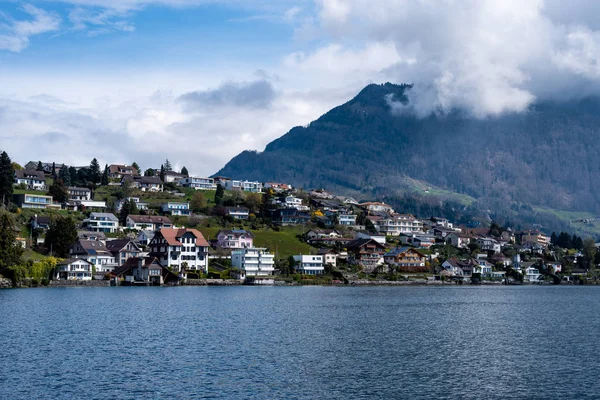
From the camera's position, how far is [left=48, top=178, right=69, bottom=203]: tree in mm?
148750

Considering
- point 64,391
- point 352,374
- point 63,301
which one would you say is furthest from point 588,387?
point 63,301

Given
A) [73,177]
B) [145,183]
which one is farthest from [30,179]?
[145,183]

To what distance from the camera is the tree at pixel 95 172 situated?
572 feet

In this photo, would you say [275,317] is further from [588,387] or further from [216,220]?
[216,220]

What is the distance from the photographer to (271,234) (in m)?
151

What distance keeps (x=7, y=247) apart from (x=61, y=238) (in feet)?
59.0

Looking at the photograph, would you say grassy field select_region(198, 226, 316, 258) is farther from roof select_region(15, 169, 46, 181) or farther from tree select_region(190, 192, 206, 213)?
roof select_region(15, 169, 46, 181)

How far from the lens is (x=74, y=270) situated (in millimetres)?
109688

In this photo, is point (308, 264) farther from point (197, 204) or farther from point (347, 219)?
point (347, 219)

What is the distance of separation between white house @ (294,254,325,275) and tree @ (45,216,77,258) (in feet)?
131

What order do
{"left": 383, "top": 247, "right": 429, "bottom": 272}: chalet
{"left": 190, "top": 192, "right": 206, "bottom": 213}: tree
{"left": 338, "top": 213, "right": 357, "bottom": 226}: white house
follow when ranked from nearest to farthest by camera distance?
{"left": 383, "top": 247, "right": 429, "bottom": 272}: chalet → {"left": 190, "top": 192, "right": 206, "bottom": 213}: tree → {"left": 338, "top": 213, "right": 357, "bottom": 226}: white house

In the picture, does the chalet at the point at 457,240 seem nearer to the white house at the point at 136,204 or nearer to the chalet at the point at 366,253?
the chalet at the point at 366,253

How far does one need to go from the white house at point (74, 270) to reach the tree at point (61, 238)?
5548mm

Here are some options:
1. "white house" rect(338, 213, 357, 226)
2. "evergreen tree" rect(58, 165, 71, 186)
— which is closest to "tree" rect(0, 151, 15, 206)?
"evergreen tree" rect(58, 165, 71, 186)
